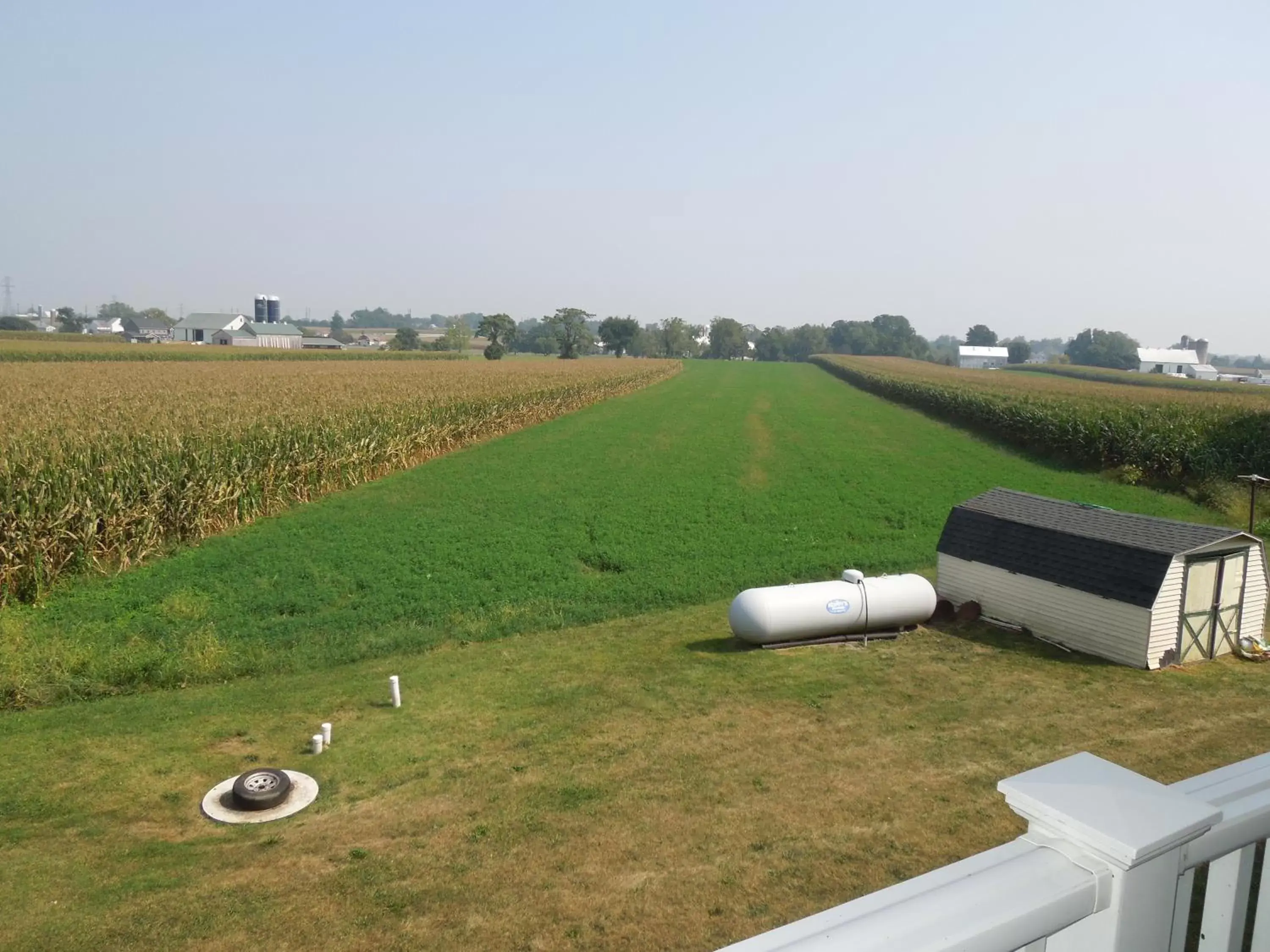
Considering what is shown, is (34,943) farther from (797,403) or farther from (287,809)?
(797,403)

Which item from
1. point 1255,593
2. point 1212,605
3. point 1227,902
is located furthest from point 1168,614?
point 1227,902

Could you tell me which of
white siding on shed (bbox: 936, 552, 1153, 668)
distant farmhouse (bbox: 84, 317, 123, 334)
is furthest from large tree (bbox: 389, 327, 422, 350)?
white siding on shed (bbox: 936, 552, 1153, 668)

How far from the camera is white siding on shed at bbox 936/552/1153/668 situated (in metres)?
14.5

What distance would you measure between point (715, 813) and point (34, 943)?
6.54m

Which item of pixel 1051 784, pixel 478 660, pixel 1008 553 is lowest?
pixel 478 660

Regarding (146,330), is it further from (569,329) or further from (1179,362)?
(1179,362)

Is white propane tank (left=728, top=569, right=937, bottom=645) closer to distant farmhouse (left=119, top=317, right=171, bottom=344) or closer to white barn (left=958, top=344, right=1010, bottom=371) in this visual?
distant farmhouse (left=119, top=317, right=171, bottom=344)

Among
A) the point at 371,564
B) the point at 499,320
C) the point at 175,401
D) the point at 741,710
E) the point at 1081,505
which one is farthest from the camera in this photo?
the point at 499,320

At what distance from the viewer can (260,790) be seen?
9.76 meters

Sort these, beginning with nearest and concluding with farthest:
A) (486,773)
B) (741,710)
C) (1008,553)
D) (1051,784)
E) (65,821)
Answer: (1051,784) → (65,821) → (486,773) → (741,710) → (1008,553)

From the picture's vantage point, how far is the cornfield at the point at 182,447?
1708 cm

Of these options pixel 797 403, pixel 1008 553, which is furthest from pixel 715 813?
pixel 797 403

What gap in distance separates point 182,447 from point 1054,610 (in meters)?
20.8

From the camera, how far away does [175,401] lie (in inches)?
1262
